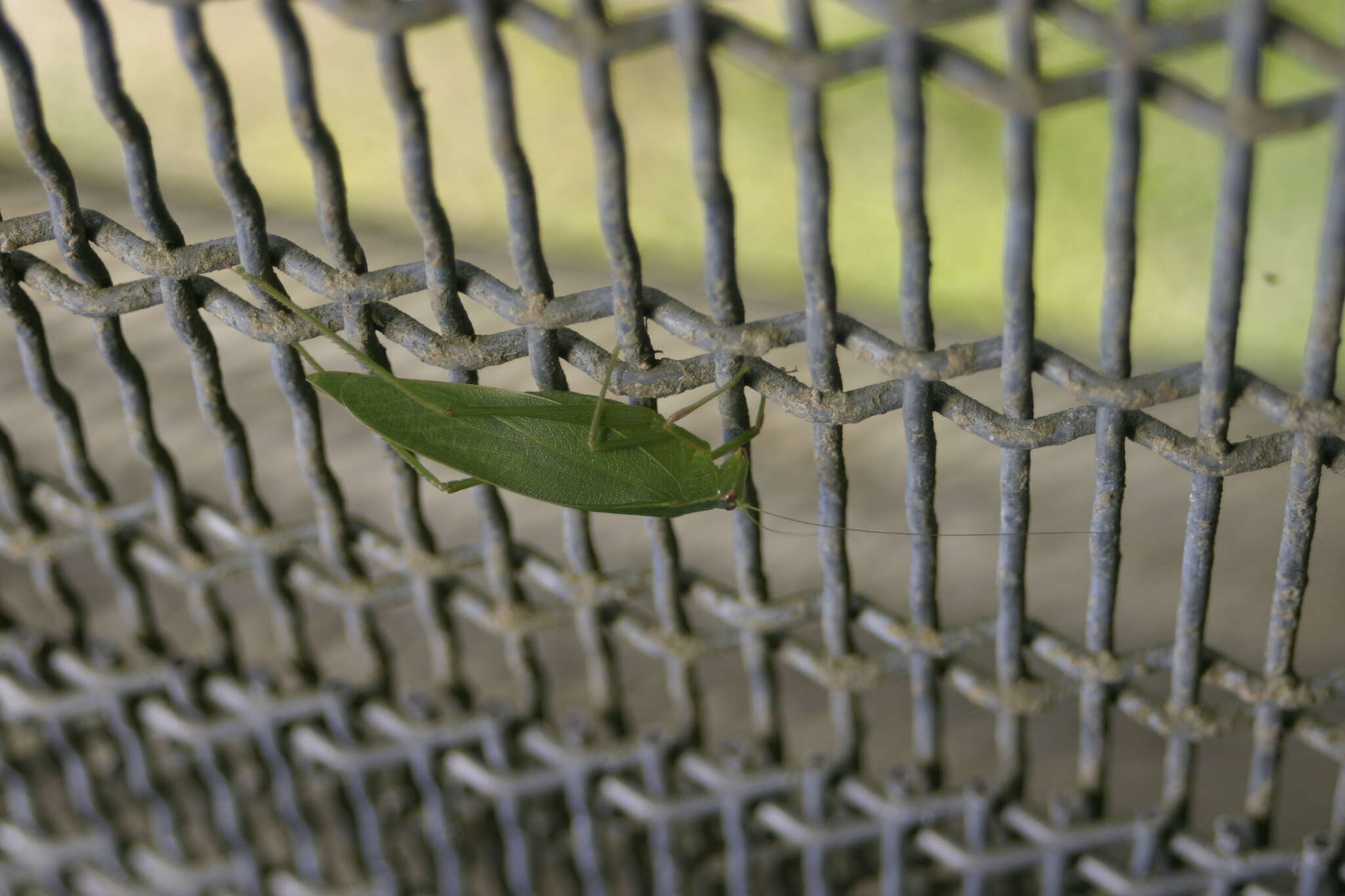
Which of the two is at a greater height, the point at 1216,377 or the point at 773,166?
the point at 773,166

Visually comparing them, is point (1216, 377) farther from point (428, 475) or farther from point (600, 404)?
point (428, 475)

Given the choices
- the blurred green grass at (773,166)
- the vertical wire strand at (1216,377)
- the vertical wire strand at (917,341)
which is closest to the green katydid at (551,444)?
the vertical wire strand at (917,341)

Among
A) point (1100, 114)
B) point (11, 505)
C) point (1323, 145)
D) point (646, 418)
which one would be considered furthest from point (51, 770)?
point (1323, 145)

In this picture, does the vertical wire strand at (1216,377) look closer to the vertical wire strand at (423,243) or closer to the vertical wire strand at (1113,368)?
the vertical wire strand at (1113,368)

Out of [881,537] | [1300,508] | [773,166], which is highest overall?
[773,166]

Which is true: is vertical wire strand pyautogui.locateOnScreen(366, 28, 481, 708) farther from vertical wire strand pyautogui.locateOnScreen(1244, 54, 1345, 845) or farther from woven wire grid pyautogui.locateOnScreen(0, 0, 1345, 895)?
vertical wire strand pyautogui.locateOnScreen(1244, 54, 1345, 845)

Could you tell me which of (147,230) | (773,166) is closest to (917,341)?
(147,230)

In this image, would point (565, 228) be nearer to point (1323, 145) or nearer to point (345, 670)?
point (345, 670)
